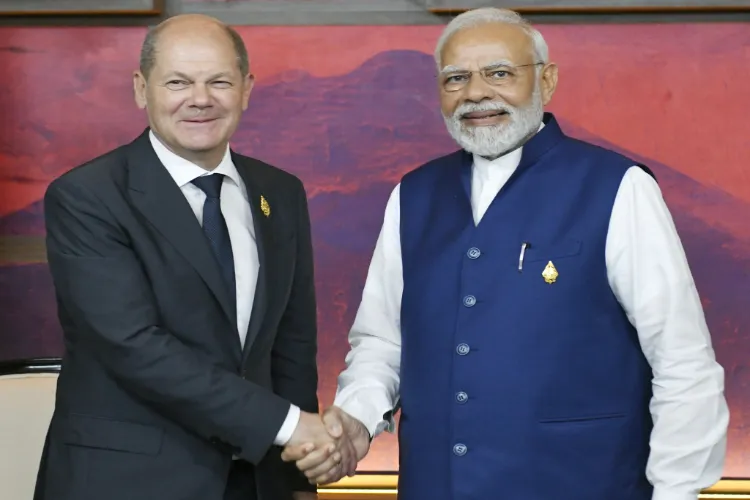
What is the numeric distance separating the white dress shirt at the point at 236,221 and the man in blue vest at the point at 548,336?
27 centimetres

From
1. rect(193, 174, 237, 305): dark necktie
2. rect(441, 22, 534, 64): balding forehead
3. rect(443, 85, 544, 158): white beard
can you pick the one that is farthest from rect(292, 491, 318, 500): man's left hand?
rect(441, 22, 534, 64): balding forehead

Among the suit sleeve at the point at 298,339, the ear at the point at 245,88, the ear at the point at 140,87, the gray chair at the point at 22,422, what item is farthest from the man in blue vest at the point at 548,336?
the gray chair at the point at 22,422

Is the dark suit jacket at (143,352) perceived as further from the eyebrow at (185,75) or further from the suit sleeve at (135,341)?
the eyebrow at (185,75)

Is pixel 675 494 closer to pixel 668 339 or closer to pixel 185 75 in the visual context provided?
pixel 668 339

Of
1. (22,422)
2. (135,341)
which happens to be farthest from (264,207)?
(22,422)

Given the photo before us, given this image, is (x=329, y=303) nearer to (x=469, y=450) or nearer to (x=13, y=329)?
(x=13, y=329)

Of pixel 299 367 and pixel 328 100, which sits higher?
pixel 328 100

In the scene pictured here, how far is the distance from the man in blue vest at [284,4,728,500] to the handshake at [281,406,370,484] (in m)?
0.02

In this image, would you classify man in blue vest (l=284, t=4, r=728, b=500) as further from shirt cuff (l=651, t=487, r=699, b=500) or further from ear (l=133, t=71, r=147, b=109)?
ear (l=133, t=71, r=147, b=109)

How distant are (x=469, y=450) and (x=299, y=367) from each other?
48 centimetres

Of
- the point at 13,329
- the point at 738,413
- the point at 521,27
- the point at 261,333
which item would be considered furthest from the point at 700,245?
the point at 13,329

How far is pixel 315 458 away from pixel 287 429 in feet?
0.32

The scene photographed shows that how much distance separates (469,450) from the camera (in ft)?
6.41

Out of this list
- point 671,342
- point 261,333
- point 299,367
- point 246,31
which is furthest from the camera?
point 246,31
